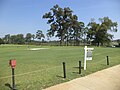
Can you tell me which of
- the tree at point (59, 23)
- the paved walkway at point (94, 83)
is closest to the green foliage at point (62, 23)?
the tree at point (59, 23)

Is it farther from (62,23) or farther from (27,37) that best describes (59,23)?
(27,37)

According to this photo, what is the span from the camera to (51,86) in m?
7.22

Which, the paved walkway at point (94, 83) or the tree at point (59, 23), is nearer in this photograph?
the paved walkway at point (94, 83)

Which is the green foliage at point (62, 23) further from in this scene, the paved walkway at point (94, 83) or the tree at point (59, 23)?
the paved walkway at point (94, 83)

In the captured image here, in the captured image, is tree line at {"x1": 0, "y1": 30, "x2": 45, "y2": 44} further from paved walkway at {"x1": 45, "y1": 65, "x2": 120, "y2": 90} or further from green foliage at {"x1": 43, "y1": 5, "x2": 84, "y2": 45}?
paved walkway at {"x1": 45, "y1": 65, "x2": 120, "y2": 90}

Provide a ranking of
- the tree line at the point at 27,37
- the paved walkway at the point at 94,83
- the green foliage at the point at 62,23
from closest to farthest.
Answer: the paved walkway at the point at 94,83
the green foliage at the point at 62,23
the tree line at the point at 27,37

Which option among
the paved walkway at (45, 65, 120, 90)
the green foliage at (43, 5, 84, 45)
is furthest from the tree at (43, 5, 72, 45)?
the paved walkway at (45, 65, 120, 90)

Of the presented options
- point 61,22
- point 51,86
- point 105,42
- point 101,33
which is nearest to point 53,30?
point 61,22

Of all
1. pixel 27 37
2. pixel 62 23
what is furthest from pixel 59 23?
pixel 27 37

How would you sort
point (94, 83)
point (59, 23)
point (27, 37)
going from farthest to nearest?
point (27, 37) → point (59, 23) → point (94, 83)

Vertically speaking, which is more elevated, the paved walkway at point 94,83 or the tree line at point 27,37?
the tree line at point 27,37

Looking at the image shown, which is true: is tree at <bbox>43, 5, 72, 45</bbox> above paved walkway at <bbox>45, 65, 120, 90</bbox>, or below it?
above

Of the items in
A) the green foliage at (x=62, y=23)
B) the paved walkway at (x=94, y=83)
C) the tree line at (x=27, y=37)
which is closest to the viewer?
the paved walkway at (x=94, y=83)

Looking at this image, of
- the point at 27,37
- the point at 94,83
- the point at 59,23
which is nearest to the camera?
the point at 94,83
